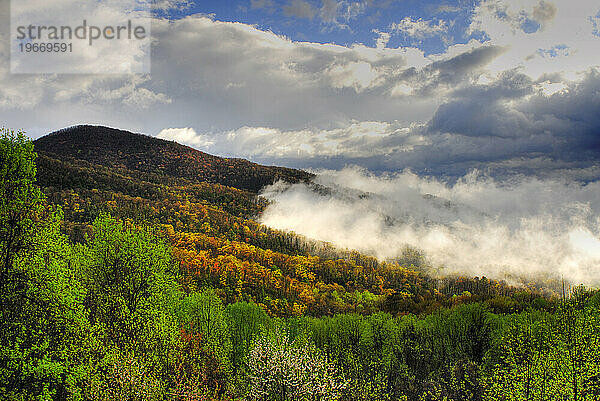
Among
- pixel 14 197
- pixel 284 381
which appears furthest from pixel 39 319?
pixel 284 381

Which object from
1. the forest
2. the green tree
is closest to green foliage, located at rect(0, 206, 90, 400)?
the forest

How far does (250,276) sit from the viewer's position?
15125 centimetres

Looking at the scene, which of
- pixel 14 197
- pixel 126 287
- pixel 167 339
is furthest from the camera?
pixel 167 339

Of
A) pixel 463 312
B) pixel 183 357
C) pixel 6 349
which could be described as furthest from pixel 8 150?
pixel 463 312

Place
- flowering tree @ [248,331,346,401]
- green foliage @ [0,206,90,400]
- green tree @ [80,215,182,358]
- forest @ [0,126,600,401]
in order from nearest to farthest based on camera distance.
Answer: green foliage @ [0,206,90,400], forest @ [0,126,600,401], green tree @ [80,215,182,358], flowering tree @ [248,331,346,401]

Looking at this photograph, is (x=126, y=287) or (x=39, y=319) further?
(x=126, y=287)

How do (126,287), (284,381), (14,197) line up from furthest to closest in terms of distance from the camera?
(284,381)
(126,287)
(14,197)

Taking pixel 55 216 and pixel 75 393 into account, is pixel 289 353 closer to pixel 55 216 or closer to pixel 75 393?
pixel 75 393

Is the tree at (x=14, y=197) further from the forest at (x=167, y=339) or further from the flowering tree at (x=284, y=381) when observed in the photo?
the flowering tree at (x=284, y=381)

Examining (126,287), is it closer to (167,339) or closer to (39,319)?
(167,339)

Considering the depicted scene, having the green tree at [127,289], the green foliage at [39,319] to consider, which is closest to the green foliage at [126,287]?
the green tree at [127,289]

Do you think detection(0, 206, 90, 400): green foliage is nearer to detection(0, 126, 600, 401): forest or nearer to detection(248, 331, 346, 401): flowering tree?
detection(0, 126, 600, 401): forest

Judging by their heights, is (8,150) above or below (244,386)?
above

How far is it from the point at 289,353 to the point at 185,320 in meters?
15.9
